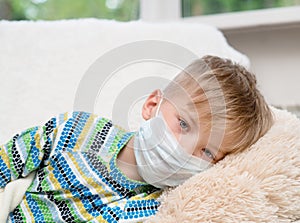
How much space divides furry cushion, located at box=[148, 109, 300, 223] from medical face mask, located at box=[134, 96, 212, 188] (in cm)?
2

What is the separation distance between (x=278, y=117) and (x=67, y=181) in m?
0.41

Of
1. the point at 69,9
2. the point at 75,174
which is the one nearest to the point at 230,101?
the point at 75,174

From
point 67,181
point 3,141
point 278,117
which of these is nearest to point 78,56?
point 3,141

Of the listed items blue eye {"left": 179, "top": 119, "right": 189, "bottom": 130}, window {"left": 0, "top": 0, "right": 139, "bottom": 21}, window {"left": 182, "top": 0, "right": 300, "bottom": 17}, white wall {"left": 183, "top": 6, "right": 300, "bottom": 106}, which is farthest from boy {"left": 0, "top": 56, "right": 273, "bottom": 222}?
window {"left": 0, "top": 0, "right": 139, "bottom": 21}

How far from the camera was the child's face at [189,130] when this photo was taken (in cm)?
77

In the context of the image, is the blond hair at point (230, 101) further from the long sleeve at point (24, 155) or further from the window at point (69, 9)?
the window at point (69, 9)

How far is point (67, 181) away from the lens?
0.83 meters

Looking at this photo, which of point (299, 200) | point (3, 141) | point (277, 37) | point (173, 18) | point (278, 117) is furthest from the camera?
point (173, 18)

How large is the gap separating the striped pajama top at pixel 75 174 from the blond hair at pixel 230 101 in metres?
0.16

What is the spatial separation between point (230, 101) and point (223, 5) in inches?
35.7

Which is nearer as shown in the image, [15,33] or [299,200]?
[299,200]

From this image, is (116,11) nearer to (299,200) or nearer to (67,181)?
(67,181)

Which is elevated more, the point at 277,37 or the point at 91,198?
the point at 277,37

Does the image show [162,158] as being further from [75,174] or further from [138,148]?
[75,174]
